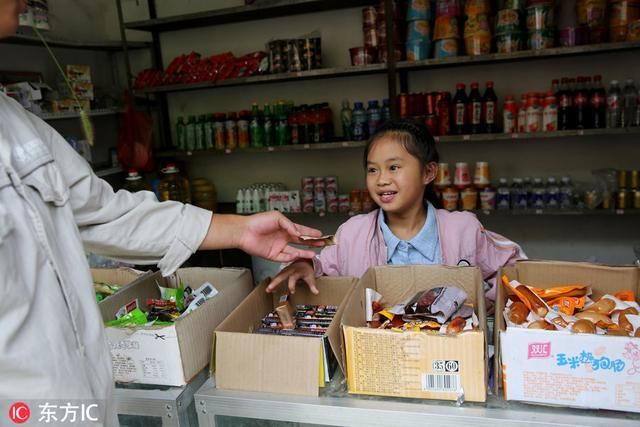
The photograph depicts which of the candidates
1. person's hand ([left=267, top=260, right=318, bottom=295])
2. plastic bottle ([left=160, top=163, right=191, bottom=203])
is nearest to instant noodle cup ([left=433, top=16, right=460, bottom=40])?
plastic bottle ([left=160, top=163, right=191, bottom=203])

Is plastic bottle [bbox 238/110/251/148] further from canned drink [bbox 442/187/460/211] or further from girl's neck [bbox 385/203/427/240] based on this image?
girl's neck [bbox 385/203/427/240]

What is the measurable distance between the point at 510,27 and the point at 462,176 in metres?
0.86

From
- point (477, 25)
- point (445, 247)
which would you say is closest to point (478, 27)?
point (477, 25)

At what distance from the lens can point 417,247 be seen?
1709mm

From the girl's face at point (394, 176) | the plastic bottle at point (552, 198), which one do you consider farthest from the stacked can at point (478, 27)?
the girl's face at point (394, 176)

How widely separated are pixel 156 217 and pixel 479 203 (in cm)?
247

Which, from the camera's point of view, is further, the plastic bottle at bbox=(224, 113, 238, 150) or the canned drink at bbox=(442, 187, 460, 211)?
the plastic bottle at bbox=(224, 113, 238, 150)

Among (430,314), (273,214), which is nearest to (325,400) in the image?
(430,314)

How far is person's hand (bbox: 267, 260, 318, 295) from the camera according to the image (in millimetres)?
1327

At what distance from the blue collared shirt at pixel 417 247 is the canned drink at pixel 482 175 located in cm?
159

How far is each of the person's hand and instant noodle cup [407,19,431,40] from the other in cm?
214

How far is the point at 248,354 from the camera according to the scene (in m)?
1.07

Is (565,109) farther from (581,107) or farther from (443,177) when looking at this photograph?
(443,177)

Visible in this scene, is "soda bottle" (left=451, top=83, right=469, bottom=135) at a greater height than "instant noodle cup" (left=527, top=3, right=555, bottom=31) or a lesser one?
lesser
